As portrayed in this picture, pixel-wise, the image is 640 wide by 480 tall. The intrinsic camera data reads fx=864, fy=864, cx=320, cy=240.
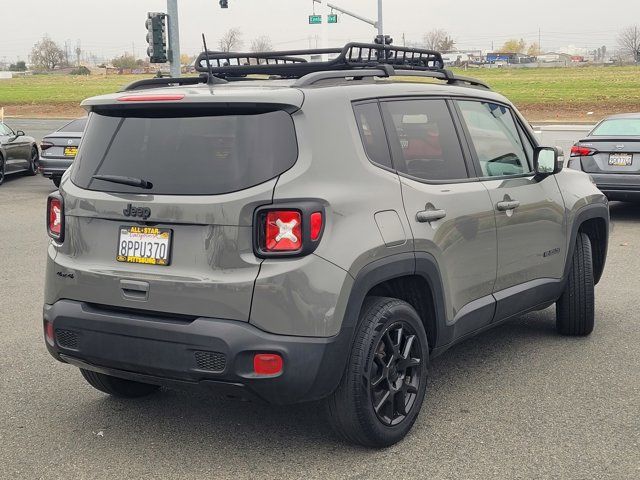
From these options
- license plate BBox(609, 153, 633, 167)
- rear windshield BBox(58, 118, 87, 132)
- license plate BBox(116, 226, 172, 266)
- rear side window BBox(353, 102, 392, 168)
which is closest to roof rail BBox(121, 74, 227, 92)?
rear side window BBox(353, 102, 392, 168)

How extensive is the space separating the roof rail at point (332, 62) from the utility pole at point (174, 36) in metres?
15.5

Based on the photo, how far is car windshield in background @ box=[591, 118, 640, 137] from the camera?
38.5ft

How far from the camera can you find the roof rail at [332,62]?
4.76m

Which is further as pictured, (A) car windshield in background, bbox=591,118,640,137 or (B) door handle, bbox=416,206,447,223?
(A) car windshield in background, bbox=591,118,640,137

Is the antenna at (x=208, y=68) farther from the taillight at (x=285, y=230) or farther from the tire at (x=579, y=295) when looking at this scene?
the tire at (x=579, y=295)

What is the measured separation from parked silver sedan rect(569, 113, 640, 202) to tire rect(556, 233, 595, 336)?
5.60 metres

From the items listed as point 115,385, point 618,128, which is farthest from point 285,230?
point 618,128

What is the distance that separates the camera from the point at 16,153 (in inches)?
720

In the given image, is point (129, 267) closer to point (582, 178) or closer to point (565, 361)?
point (565, 361)

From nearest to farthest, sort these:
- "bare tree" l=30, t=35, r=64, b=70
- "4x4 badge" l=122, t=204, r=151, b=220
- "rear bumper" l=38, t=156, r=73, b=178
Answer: "4x4 badge" l=122, t=204, r=151, b=220 < "rear bumper" l=38, t=156, r=73, b=178 < "bare tree" l=30, t=35, r=64, b=70

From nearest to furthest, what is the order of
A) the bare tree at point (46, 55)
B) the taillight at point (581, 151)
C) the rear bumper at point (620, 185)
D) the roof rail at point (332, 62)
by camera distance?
the roof rail at point (332, 62)
the rear bumper at point (620, 185)
the taillight at point (581, 151)
the bare tree at point (46, 55)

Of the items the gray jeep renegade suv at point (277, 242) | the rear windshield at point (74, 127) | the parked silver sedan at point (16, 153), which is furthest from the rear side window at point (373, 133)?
the parked silver sedan at point (16, 153)

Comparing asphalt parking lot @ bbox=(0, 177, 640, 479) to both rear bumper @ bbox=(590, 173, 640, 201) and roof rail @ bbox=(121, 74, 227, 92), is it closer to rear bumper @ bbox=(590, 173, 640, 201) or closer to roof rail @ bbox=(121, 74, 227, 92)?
roof rail @ bbox=(121, 74, 227, 92)

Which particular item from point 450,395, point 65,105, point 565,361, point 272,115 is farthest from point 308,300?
point 65,105
